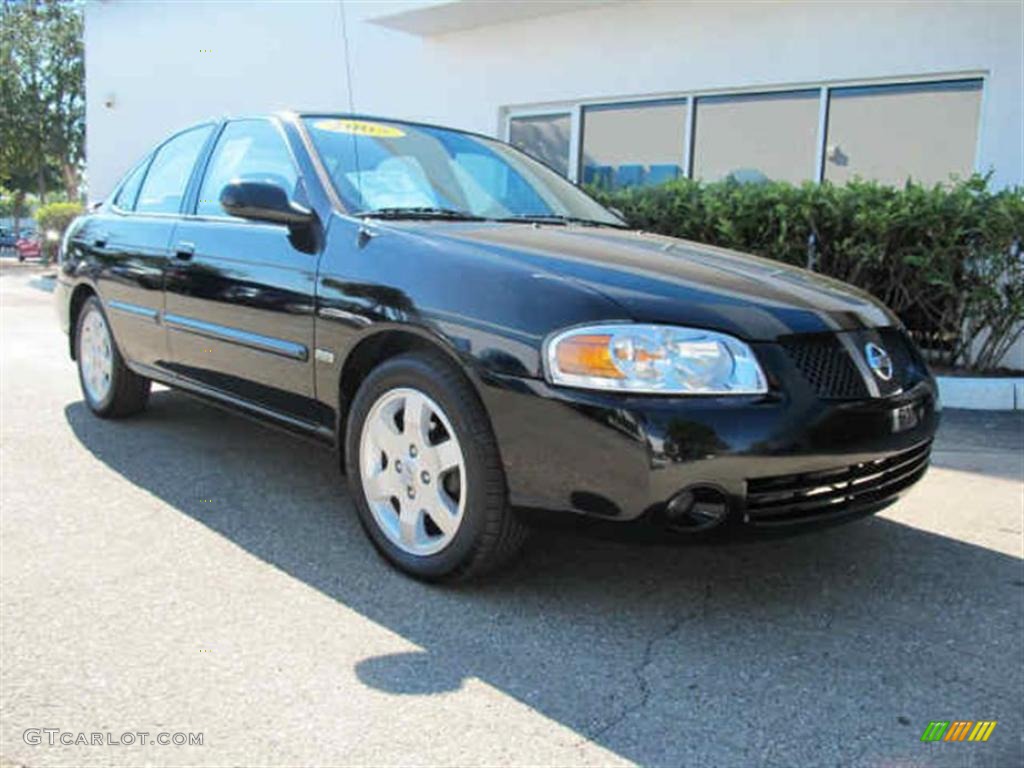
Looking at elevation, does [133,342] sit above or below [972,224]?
below

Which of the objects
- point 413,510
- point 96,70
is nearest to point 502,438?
point 413,510

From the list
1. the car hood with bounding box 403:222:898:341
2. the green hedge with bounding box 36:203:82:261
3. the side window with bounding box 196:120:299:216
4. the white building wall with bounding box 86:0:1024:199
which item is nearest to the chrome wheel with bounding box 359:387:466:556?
the car hood with bounding box 403:222:898:341

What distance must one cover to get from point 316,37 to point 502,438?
11219 millimetres

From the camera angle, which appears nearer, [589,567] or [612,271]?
[612,271]

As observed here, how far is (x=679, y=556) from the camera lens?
3.40 m

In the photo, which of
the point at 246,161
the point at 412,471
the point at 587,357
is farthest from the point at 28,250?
the point at 587,357

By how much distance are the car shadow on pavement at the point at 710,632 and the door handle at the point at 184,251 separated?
3.43 feet

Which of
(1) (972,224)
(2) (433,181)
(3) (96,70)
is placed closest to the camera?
(2) (433,181)

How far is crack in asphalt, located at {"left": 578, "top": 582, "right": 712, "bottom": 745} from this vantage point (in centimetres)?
230

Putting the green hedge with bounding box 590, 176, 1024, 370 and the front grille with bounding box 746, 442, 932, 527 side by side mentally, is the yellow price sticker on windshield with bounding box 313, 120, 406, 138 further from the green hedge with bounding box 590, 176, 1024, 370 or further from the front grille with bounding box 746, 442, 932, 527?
the green hedge with bounding box 590, 176, 1024, 370

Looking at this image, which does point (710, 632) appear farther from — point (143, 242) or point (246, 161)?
point (143, 242)

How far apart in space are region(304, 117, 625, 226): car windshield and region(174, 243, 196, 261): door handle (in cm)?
79

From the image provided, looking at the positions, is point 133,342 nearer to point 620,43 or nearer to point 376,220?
point 376,220

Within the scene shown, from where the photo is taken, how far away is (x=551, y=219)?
12.7ft
